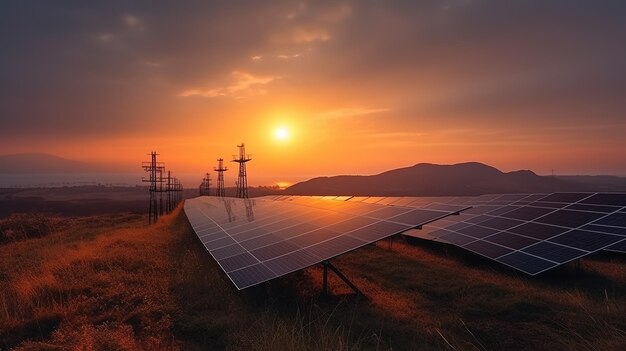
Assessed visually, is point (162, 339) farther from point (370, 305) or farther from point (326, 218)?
point (326, 218)

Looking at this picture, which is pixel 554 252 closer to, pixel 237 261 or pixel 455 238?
pixel 455 238

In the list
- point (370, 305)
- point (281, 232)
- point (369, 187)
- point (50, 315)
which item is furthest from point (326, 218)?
point (369, 187)

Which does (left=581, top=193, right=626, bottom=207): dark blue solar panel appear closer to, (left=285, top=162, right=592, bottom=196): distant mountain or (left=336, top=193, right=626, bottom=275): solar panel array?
(left=336, top=193, right=626, bottom=275): solar panel array

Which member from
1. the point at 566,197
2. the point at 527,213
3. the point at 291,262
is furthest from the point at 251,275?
the point at 566,197

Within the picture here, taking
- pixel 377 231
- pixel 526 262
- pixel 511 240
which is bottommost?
pixel 526 262

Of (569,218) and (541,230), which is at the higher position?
(569,218)
